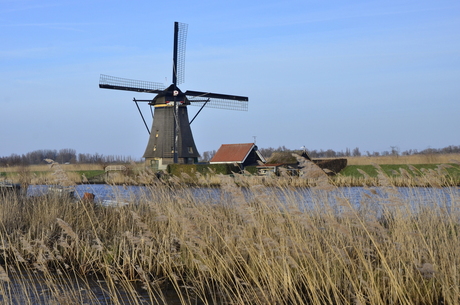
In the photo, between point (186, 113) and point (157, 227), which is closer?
point (157, 227)

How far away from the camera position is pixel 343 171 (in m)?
25.2

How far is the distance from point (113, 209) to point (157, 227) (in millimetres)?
1443

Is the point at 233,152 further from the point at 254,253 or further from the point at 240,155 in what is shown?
the point at 254,253

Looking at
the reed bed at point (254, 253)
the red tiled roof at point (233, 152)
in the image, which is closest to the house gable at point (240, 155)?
the red tiled roof at point (233, 152)

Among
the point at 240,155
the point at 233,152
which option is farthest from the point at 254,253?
the point at 233,152

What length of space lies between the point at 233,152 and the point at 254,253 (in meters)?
23.5

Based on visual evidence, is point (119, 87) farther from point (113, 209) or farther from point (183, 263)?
point (183, 263)

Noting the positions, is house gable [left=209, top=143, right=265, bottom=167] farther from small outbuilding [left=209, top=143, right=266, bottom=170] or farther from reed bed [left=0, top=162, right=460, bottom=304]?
reed bed [left=0, top=162, right=460, bottom=304]

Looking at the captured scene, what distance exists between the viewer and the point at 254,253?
3.75 m

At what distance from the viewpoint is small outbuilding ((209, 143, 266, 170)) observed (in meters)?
26.5

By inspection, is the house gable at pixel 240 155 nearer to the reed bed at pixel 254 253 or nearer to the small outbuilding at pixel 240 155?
the small outbuilding at pixel 240 155

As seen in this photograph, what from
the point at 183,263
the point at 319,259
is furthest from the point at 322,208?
the point at 183,263

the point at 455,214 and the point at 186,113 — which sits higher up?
the point at 186,113

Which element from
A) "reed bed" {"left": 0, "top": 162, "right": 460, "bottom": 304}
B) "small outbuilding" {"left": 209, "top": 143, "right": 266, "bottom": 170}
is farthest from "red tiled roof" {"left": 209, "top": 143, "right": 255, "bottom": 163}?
"reed bed" {"left": 0, "top": 162, "right": 460, "bottom": 304}
